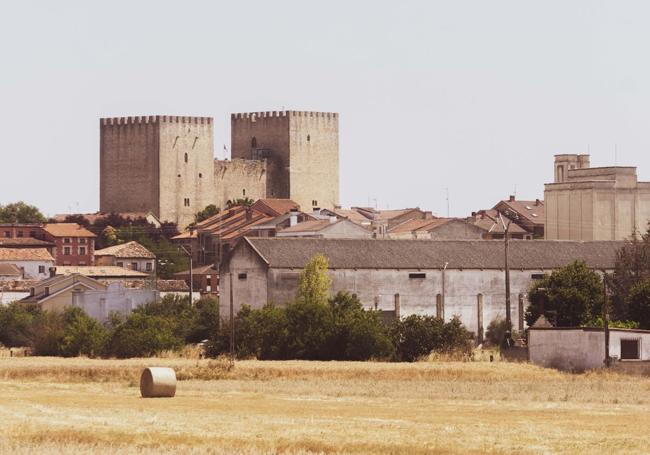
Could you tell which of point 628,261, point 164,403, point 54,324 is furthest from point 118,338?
point 164,403

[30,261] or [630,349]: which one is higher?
[30,261]

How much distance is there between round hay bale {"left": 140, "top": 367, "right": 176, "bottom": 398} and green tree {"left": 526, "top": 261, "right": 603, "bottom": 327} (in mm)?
25719

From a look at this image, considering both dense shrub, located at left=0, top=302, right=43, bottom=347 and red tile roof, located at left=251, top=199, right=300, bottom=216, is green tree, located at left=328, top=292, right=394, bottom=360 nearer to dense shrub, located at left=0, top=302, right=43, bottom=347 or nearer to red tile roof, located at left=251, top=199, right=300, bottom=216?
dense shrub, located at left=0, top=302, right=43, bottom=347

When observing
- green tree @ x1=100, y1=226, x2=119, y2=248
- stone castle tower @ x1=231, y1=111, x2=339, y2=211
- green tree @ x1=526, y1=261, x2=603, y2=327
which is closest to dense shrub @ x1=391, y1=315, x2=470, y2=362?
green tree @ x1=526, y1=261, x2=603, y2=327

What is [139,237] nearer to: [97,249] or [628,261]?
[97,249]

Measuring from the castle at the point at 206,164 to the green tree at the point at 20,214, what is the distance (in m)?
5.72

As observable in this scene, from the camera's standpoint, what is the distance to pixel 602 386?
50.1 meters

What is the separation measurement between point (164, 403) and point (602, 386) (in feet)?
42.6

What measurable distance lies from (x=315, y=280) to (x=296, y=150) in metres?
78.4

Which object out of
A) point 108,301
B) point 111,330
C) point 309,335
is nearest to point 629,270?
point 309,335

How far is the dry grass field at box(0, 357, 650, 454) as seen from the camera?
108 ft

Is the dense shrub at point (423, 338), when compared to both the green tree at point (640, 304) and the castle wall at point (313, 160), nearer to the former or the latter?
the green tree at point (640, 304)

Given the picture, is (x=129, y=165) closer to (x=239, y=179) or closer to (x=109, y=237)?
(x=239, y=179)

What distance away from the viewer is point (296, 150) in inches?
5925
